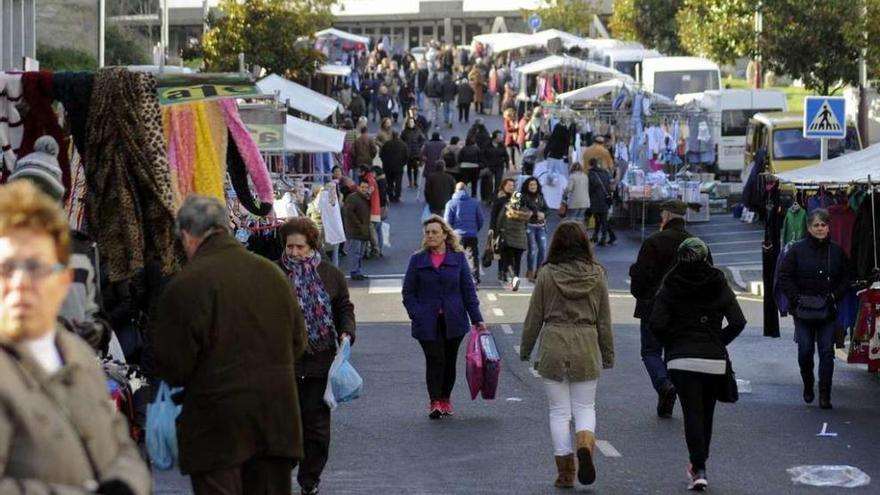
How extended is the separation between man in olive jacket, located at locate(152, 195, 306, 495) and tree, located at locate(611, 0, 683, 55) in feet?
209

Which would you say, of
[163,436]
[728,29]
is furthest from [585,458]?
[728,29]

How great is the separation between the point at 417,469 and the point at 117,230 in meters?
2.83

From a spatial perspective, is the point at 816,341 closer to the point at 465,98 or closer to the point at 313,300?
the point at 313,300

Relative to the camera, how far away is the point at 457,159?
125ft

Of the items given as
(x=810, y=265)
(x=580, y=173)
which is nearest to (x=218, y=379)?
(x=810, y=265)

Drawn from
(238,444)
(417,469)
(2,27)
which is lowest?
(417,469)

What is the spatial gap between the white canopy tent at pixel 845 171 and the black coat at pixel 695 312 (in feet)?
16.9

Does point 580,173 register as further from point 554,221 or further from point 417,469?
point 417,469

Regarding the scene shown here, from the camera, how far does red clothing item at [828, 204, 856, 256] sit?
17.9 metres

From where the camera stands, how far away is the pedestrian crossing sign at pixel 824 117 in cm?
2719

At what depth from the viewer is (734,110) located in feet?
157

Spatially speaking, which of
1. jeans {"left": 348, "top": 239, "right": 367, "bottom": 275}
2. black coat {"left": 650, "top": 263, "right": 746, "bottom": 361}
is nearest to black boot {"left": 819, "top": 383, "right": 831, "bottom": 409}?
black coat {"left": 650, "top": 263, "right": 746, "bottom": 361}

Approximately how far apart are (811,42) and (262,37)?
42.3 ft

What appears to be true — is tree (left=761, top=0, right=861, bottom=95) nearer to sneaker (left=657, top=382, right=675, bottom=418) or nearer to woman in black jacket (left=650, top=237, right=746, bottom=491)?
sneaker (left=657, top=382, right=675, bottom=418)
